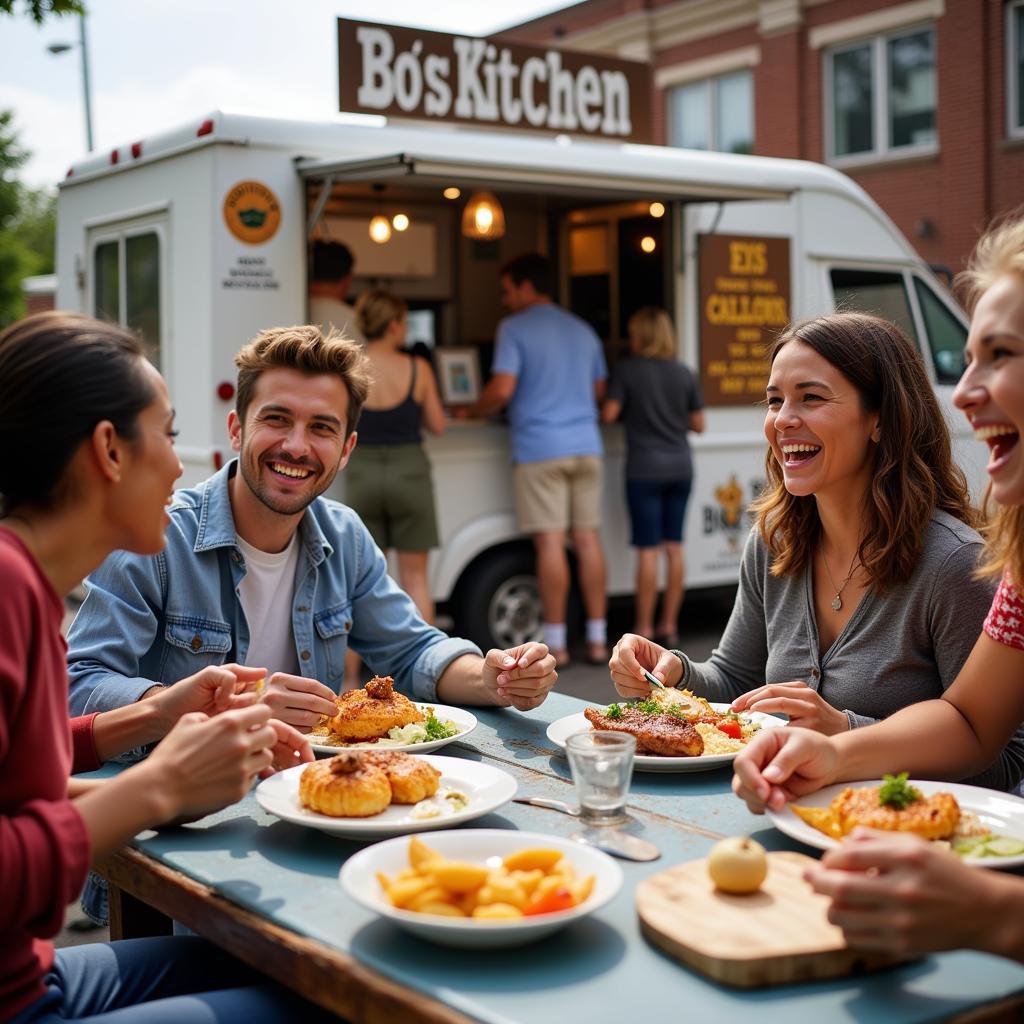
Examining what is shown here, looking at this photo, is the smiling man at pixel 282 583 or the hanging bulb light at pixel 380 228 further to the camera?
the hanging bulb light at pixel 380 228

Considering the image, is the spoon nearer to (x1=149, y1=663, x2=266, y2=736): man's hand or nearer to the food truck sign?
(x1=149, y1=663, x2=266, y2=736): man's hand

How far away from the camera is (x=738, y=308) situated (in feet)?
27.3

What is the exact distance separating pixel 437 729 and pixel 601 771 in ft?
1.96

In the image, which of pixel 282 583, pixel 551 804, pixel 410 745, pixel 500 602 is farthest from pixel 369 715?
pixel 500 602

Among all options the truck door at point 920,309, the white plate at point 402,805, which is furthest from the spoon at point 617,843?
the truck door at point 920,309

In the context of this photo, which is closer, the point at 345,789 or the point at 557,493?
the point at 345,789

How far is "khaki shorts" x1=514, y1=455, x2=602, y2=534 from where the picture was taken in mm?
7363

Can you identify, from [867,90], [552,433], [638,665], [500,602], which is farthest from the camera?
[867,90]

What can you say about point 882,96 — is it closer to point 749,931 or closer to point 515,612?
point 515,612

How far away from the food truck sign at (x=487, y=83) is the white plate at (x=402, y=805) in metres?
5.04

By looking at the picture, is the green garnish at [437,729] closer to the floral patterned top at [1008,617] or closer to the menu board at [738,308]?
the floral patterned top at [1008,617]

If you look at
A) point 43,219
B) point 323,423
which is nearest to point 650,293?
point 323,423

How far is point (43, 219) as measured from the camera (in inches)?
1964

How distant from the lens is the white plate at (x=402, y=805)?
6.73 ft
